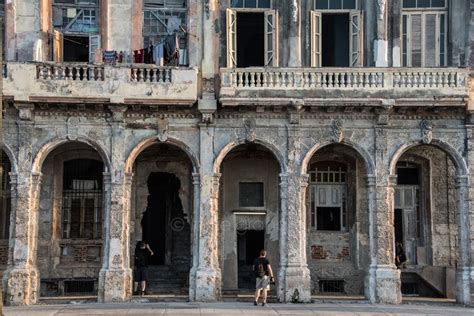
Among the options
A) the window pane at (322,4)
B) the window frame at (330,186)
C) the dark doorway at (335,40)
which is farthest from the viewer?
the window frame at (330,186)

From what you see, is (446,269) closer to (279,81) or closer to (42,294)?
(279,81)

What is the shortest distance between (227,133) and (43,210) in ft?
20.9

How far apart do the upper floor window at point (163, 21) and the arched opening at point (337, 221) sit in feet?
19.1

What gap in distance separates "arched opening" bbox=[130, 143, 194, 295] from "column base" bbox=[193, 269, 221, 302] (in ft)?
8.51

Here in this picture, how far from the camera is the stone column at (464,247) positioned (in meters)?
21.4

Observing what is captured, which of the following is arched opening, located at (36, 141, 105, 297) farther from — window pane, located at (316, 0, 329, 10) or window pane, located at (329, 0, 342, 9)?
window pane, located at (329, 0, 342, 9)

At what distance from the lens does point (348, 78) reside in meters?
21.6

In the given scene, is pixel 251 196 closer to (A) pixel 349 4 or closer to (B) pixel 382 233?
(B) pixel 382 233

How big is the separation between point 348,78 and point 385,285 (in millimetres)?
6010

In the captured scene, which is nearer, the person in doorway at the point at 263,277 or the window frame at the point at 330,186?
the person in doorway at the point at 263,277

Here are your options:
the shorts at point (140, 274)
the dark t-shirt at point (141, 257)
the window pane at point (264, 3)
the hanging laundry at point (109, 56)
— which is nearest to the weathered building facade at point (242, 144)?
the window pane at point (264, 3)

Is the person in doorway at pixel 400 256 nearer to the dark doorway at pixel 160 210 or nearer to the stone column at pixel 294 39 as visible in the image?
the stone column at pixel 294 39

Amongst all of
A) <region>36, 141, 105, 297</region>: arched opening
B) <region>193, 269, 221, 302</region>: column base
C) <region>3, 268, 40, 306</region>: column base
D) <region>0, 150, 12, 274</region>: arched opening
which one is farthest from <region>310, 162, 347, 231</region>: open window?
<region>0, 150, 12, 274</region>: arched opening

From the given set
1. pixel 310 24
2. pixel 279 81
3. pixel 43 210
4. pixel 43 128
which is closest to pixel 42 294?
pixel 43 210
